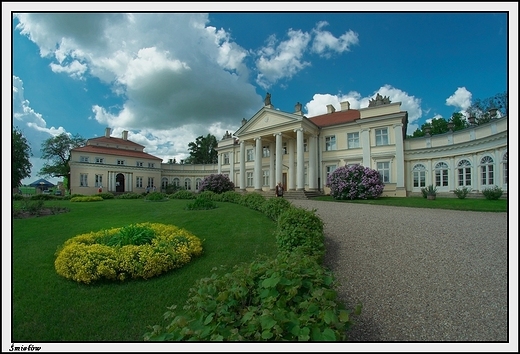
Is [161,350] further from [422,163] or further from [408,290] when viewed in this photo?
[422,163]

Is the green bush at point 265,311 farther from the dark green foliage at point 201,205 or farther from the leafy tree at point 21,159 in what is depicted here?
the dark green foliage at point 201,205

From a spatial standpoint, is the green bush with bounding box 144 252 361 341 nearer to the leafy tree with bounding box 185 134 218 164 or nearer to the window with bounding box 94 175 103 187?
the window with bounding box 94 175 103 187

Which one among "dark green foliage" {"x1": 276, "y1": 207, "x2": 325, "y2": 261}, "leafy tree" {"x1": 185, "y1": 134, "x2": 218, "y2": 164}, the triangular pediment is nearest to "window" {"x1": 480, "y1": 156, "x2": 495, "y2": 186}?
the triangular pediment

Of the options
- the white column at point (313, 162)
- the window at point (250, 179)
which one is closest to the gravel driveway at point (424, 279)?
the white column at point (313, 162)

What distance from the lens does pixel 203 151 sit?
52.8 meters

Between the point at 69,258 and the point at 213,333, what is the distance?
367 centimetres

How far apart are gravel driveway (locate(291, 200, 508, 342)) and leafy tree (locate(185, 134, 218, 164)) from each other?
47690 mm

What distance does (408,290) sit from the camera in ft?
12.1

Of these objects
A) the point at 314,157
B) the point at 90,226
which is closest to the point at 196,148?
the point at 314,157

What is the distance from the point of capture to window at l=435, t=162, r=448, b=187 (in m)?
19.5

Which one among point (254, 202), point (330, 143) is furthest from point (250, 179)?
point (254, 202)

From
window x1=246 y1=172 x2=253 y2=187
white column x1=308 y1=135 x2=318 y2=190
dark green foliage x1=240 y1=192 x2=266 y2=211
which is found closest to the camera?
dark green foliage x1=240 y1=192 x2=266 y2=211

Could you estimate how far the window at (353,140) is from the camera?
23.2 meters

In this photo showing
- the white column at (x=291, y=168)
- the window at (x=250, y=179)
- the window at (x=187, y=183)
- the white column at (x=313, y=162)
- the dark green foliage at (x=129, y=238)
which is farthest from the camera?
the window at (x=187, y=183)
